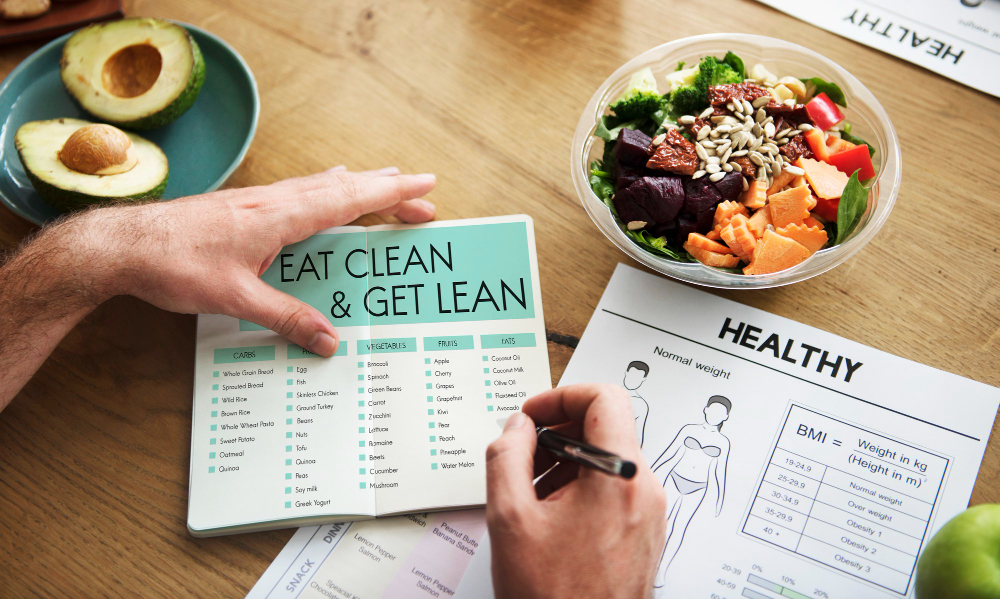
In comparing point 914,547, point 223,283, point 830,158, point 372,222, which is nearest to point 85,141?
point 223,283

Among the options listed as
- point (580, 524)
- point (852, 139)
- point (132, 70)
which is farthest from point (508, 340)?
point (132, 70)

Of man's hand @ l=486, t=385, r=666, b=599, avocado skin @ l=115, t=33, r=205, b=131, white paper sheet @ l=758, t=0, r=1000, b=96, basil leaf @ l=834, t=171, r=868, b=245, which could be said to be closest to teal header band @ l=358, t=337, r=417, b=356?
man's hand @ l=486, t=385, r=666, b=599

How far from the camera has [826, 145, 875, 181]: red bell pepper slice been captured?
0.77 metres

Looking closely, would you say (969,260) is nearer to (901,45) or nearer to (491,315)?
(901,45)

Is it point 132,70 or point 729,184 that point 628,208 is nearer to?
point 729,184

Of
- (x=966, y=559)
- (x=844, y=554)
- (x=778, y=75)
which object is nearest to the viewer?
(x=966, y=559)

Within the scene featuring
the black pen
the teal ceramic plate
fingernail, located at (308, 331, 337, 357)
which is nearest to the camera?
the black pen

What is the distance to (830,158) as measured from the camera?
2.56 ft

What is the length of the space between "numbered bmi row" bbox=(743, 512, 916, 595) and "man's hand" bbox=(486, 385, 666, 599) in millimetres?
166

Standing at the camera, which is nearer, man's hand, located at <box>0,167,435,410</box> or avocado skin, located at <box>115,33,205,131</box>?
man's hand, located at <box>0,167,435,410</box>

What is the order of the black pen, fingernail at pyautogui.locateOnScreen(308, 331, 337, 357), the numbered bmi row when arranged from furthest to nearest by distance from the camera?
1. fingernail at pyautogui.locateOnScreen(308, 331, 337, 357)
2. the numbered bmi row
3. the black pen

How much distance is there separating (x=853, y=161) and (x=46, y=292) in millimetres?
1032

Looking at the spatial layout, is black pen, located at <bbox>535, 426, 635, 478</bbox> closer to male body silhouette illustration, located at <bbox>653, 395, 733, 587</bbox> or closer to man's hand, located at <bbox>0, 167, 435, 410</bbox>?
male body silhouette illustration, located at <bbox>653, 395, 733, 587</bbox>

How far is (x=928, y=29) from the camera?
3.10 feet
